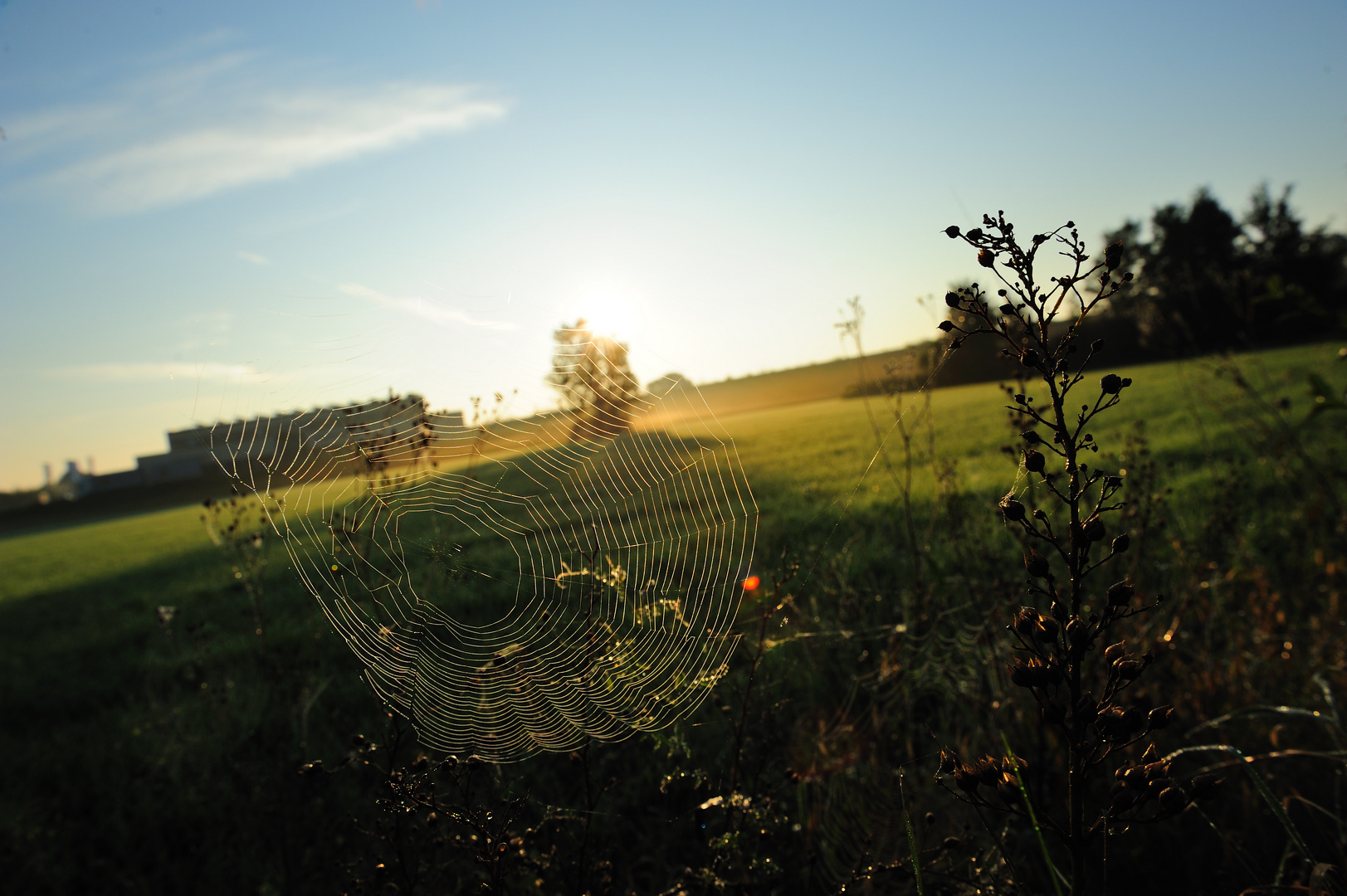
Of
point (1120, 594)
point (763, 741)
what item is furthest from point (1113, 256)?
point (763, 741)

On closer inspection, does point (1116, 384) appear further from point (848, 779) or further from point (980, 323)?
point (848, 779)

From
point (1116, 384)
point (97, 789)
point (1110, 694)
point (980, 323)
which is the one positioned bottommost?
point (97, 789)

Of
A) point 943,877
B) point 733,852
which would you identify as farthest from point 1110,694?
point 733,852

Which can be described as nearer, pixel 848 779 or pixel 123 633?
pixel 848 779

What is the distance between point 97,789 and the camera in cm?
313

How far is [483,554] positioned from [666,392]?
12.3ft

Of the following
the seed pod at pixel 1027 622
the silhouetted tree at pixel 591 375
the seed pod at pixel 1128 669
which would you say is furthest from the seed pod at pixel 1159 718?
the silhouetted tree at pixel 591 375

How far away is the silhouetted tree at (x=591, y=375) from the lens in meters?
2.11

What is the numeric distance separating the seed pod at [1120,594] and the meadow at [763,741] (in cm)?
32

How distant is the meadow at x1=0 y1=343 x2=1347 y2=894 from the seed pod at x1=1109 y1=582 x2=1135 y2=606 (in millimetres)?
322

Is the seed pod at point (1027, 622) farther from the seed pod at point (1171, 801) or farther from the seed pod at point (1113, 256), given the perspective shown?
Answer: the seed pod at point (1113, 256)

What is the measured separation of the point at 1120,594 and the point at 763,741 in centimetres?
133

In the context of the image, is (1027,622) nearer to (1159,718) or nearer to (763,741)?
(1159,718)

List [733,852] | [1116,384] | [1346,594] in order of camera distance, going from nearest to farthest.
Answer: [1116,384] → [733,852] → [1346,594]
